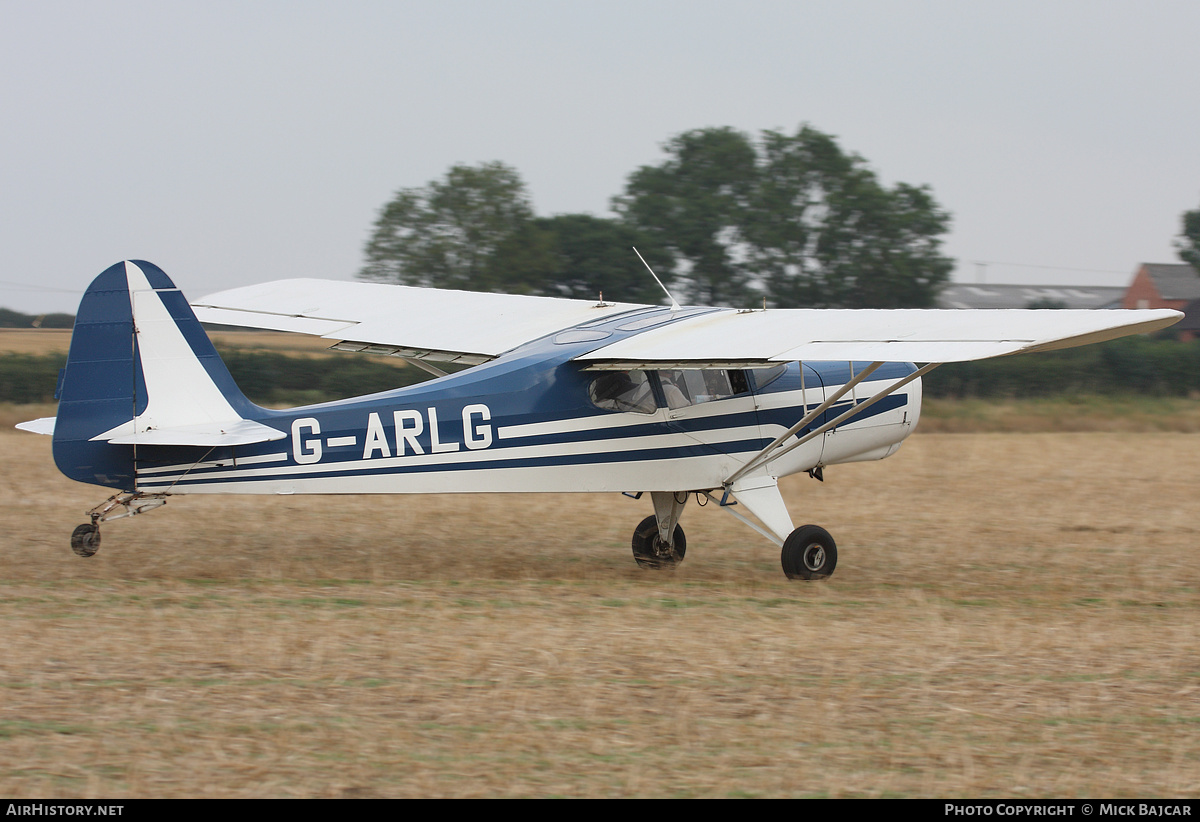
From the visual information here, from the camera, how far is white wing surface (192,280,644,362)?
9898mm

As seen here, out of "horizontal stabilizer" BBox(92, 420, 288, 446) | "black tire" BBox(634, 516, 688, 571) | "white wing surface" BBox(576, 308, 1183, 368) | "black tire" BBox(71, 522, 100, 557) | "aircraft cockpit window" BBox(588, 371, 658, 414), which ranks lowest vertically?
"black tire" BBox(634, 516, 688, 571)

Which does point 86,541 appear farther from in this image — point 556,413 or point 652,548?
point 652,548

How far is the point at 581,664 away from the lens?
5672mm

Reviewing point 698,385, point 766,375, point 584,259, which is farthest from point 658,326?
point 584,259

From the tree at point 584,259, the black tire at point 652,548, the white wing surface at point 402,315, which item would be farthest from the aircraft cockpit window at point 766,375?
the tree at point 584,259

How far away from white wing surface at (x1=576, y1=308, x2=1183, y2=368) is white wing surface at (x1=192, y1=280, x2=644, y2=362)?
5.87ft

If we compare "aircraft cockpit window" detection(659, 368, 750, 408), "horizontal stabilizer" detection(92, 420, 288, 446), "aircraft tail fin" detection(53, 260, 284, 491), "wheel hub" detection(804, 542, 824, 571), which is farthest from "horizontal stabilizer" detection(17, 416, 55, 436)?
"wheel hub" detection(804, 542, 824, 571)

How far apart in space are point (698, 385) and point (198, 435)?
3685 millimetres

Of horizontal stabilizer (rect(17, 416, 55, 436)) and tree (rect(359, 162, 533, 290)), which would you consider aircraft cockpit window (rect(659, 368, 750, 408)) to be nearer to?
horizontal stabilizer (rect(17, 416, 55, 436))

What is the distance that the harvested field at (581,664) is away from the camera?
4172 millimetres

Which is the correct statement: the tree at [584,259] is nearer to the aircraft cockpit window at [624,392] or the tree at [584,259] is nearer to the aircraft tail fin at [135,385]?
the aircraft cockpit window at [624,392]

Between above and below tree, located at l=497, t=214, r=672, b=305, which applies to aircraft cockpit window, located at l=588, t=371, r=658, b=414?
below
